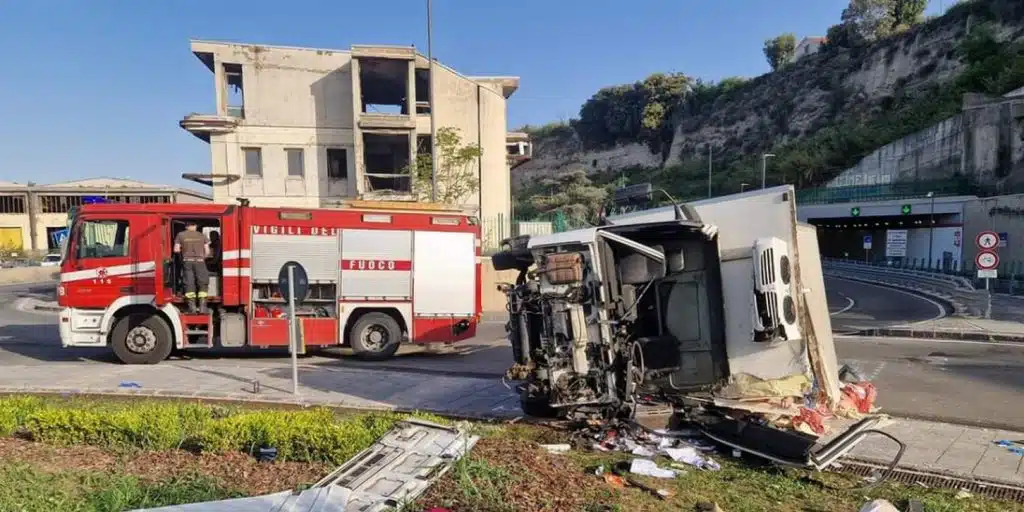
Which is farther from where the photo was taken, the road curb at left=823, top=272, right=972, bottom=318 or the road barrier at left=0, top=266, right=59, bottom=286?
the road barrier at left=0, top=266, right=59, bottom=286

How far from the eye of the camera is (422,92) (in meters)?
29.2

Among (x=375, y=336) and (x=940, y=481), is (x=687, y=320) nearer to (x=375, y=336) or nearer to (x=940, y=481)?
(x=940, y=481)

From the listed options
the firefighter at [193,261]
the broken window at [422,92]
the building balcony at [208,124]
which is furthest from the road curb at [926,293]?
the building balcony at [208,124]

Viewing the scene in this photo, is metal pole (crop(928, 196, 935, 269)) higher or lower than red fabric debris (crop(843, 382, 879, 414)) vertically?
higher

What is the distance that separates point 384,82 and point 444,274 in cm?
1995

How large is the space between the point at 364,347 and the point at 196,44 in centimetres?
1980

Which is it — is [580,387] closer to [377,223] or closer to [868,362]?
[377,223]

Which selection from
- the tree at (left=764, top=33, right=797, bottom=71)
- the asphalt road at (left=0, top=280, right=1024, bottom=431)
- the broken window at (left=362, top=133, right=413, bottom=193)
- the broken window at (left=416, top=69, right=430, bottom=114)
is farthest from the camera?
the tree at (left=764, top=33, right=797, bottom=71)

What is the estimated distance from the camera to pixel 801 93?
227 ft

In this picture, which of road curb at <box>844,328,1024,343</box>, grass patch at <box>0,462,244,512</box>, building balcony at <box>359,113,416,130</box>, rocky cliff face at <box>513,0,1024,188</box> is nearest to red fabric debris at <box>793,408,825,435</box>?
grass patch at <box>0,462,244,512</box>

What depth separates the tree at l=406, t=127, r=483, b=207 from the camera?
23.8m

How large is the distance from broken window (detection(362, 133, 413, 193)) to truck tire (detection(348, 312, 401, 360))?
14.8m

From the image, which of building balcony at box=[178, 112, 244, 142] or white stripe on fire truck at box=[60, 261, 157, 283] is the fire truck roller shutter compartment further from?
building balcony at box=[178, 112, 244, 142]

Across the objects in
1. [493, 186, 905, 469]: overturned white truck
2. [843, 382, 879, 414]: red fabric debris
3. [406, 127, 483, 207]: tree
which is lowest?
[843, 382, 879, 414]: red fabric debris
